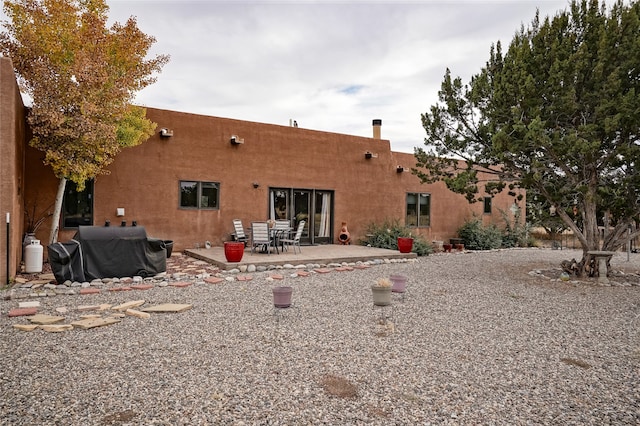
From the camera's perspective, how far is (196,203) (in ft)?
35.7

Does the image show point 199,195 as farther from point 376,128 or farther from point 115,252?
point 376,128

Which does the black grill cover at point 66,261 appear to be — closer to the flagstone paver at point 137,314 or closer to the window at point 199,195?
the flagstone paver at point 137,314

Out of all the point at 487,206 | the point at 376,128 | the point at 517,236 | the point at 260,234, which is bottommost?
the point at 517,236

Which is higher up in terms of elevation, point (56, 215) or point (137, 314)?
point (56, 215)

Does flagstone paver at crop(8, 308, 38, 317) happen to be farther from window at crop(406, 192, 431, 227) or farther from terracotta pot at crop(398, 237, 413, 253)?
window at crop(406, 192, 431, 227)

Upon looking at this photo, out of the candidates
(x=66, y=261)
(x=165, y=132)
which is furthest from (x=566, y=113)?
(x=66, y=261)

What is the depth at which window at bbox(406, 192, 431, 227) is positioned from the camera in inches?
582

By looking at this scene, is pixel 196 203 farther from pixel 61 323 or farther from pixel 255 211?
pixel 61 323

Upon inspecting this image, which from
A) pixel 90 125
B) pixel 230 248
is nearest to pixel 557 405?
pixel 230 248

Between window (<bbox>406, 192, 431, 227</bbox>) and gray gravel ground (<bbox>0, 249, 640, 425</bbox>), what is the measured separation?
28.6 ft

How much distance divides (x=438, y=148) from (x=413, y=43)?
3095 millimetres

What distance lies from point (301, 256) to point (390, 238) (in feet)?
12.7

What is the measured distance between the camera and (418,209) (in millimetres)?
15000

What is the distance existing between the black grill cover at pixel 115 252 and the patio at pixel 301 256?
1.48 m
